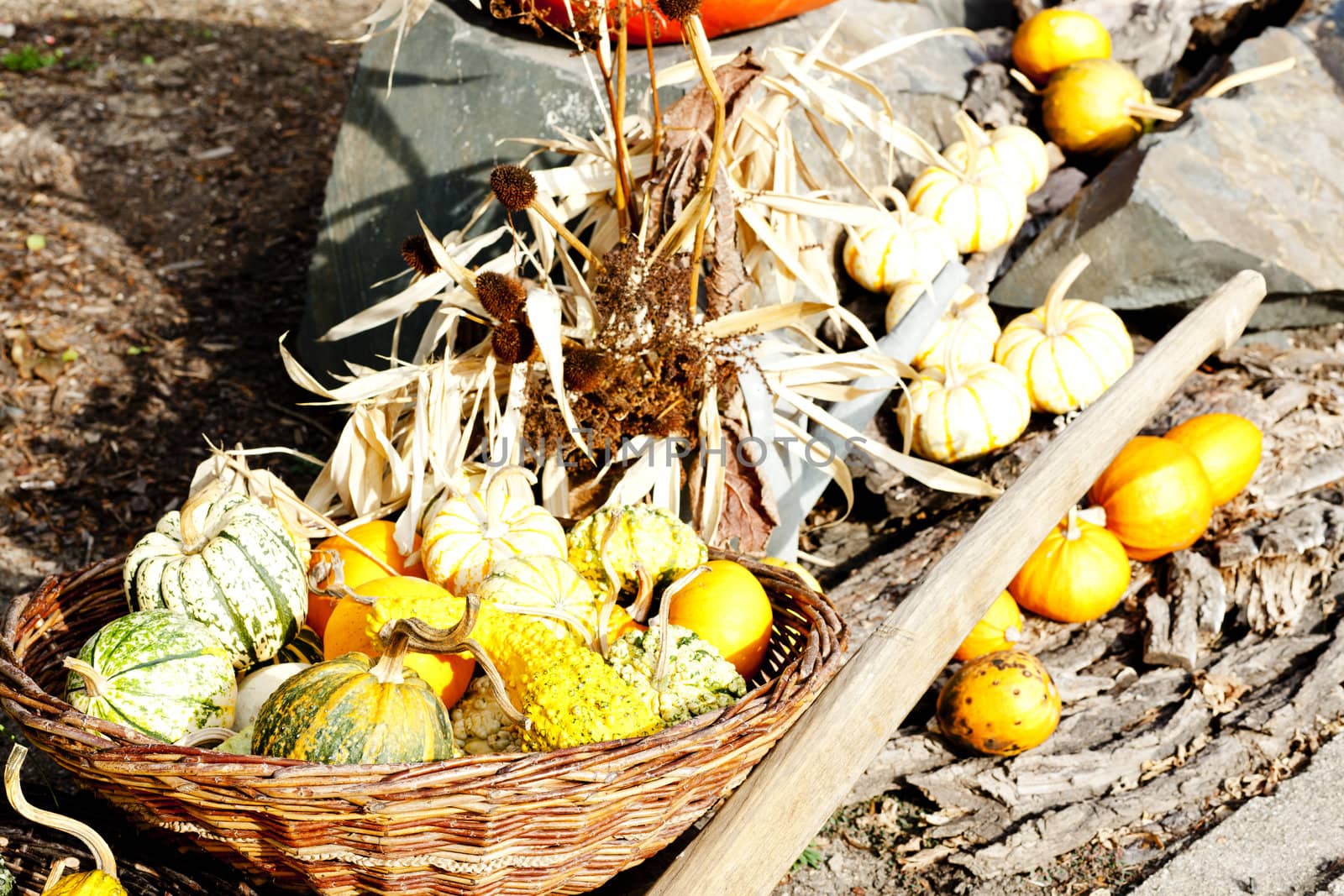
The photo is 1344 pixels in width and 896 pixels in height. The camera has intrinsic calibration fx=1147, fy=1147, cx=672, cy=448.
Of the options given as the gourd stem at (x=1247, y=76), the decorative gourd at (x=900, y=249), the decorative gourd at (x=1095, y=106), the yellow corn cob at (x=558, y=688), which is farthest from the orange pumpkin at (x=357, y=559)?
the gourd stem at (x=1247, y=76)

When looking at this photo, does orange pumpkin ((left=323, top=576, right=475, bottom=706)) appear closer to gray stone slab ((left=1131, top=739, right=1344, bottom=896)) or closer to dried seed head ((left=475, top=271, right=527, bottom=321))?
dried seed head ((left=475, top=271, right=527, bottom=321))

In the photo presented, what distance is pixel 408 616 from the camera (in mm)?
1896

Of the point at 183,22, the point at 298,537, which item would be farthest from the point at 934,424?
the point at 183,22

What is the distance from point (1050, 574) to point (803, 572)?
0.63 metres

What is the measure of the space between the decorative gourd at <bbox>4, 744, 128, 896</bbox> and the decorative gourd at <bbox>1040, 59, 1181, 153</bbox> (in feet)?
11.4

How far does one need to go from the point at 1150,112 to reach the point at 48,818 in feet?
11.9

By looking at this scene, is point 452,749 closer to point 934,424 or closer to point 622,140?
point 622,140

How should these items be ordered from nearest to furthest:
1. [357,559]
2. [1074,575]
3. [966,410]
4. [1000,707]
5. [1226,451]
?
1. [357,559]
2. [1000,707]
3. [1074,575]
4. [1226,451]
5. [966,410]

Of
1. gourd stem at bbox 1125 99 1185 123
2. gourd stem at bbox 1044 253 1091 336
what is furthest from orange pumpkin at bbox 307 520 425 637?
gourd stem at bbox 1125 99 1185 123

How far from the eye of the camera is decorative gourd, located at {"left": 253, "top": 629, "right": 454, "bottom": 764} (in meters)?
1.63

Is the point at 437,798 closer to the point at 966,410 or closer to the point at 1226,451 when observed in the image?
the point at 966,410

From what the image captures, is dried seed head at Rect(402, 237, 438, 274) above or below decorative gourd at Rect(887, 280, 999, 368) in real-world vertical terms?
above

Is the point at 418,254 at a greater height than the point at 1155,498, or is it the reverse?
the point at 418,254

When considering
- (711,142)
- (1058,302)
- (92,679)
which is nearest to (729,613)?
(92,679)
